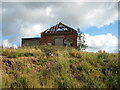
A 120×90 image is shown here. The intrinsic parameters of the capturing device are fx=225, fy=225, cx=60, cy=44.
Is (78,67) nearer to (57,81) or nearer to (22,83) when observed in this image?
(57,81)

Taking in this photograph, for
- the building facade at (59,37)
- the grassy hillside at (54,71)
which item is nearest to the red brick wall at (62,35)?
the building facade at (59,37)

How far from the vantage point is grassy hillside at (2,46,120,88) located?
26.9 ft

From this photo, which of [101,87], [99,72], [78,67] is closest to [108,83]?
[101,87]

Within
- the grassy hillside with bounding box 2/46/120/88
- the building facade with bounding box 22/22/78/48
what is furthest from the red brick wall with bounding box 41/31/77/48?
the grassy hillside with bounding box 2/46/120/88

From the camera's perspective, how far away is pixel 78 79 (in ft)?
29.2

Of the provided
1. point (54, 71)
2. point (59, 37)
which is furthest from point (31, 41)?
point (54, 71)

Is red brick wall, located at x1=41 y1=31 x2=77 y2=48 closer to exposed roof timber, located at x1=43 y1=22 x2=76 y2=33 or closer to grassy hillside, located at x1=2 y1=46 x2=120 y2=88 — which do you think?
exposed roof timber, located at x1=43 y1=22 x2=76 y2=33

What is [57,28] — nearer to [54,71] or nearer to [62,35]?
[62,35]

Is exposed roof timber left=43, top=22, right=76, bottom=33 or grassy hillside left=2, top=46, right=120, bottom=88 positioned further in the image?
exposed roof timber left=43, top=22, right=76, bottom=33

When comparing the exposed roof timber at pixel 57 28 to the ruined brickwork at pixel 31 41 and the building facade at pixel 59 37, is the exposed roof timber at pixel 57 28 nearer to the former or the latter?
the building facade at pixel 59 37

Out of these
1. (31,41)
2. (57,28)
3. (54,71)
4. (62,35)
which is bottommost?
(54,71)

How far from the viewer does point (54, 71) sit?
9.28m

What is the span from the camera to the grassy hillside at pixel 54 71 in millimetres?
8195

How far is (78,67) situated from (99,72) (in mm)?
984
